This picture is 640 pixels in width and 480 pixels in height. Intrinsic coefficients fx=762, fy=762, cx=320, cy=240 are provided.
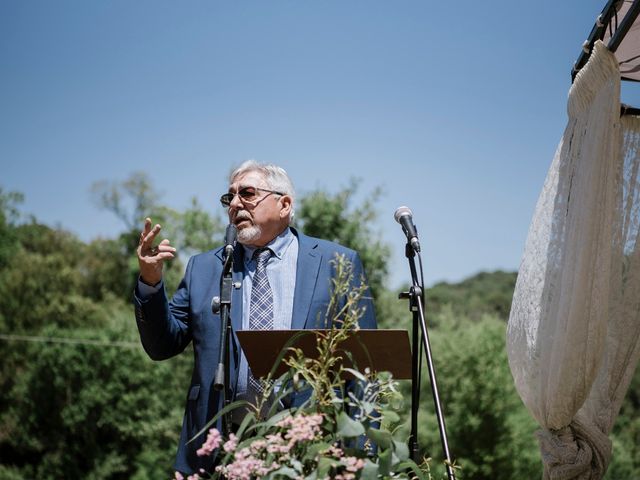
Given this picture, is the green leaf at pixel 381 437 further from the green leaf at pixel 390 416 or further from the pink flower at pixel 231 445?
the pink flower at pixel 231 445

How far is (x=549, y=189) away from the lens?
2781mm

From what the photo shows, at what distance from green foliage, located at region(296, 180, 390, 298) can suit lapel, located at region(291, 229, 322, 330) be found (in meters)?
17.1

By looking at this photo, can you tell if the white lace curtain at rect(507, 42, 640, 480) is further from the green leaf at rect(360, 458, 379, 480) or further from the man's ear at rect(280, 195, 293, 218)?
the green leaf at rect(360, 458, 379, 480)

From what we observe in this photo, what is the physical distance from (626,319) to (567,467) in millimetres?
620

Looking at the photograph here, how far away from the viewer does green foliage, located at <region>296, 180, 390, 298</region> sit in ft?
67.6

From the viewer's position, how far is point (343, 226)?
21.0 metres

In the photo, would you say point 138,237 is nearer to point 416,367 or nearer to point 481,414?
point 481,414

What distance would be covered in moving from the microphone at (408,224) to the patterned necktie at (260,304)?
2.13 ft

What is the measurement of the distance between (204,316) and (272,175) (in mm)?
737

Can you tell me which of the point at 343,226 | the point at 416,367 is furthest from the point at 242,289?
the point at 343,226

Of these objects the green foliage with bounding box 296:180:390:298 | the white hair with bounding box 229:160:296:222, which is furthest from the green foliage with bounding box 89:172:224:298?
the white hair with bounding box 229:160:296:222

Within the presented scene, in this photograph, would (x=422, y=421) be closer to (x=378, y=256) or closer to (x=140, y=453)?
(x=378, y=256)

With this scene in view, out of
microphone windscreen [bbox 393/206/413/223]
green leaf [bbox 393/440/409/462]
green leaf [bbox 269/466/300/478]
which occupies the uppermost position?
microphone windscreen [bbox 393/206/413/223]

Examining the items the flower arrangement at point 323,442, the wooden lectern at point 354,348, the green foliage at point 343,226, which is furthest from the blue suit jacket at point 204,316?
the green foliage at point 343,226
